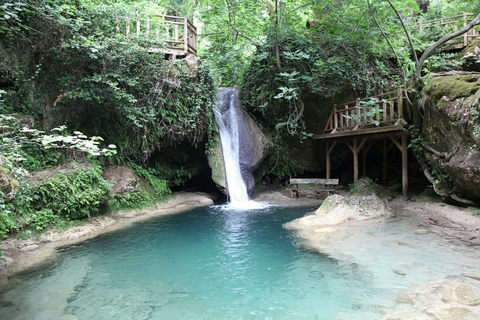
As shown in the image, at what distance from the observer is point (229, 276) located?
16.4 feet

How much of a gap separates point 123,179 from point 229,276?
646cm

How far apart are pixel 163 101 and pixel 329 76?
728 cm

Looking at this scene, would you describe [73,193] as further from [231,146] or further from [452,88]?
[452,88]

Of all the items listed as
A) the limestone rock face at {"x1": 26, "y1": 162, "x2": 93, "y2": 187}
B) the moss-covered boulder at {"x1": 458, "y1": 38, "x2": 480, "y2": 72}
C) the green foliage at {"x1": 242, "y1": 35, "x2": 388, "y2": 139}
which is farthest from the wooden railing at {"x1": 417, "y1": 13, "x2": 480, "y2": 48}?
the limestone rock face at {"x1": 26, "y1": 162, "x2": 93, "y2": 187}

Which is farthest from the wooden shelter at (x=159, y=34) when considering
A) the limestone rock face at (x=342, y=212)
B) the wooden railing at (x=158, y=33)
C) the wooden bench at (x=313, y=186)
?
the limestone rock face at (x=342, y=212)

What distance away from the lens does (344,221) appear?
8203 mm

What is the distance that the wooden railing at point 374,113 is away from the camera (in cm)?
1016

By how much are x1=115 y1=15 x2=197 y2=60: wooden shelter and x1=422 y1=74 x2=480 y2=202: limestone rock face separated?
8869 mm

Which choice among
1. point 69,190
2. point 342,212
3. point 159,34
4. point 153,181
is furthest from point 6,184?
point 159,34

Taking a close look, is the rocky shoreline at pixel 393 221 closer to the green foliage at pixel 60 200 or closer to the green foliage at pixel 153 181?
the green foliage at pixel 60 200


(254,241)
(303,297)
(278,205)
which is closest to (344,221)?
(254,241)

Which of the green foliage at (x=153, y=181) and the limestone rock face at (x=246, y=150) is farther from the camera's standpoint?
the limestone rock face at (x=246, y=150)

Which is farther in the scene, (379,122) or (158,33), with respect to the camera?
(158,33)

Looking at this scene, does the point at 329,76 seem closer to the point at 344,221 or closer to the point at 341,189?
the point at 341,189
